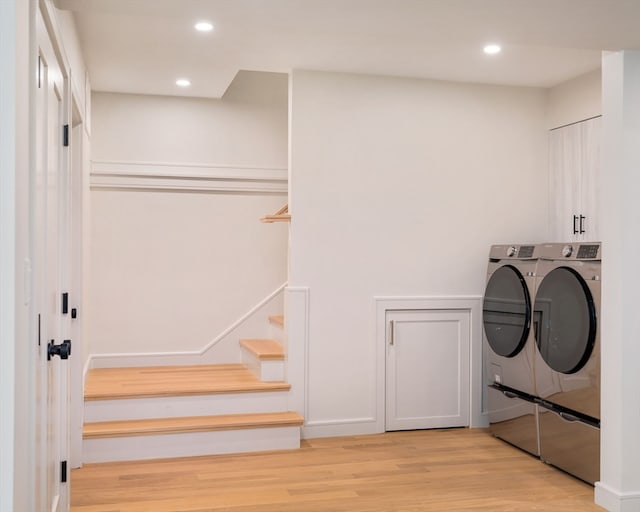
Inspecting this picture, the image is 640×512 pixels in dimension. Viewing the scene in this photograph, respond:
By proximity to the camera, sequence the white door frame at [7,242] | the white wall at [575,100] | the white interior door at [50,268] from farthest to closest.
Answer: the white wall at [575,100] < the white interior door at [50,268] < the white door frame at [7,242]

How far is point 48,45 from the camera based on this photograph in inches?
92.4

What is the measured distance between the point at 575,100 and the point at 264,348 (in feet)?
8.65

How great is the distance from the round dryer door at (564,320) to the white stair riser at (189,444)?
1577 mm

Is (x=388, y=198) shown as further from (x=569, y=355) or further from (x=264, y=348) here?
(x=569, y=355)

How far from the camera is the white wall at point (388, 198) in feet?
15.0

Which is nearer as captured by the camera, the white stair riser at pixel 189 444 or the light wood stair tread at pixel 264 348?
the white stair riser at pixel 189 444

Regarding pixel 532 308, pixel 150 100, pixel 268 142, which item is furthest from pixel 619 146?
pixel 150 100

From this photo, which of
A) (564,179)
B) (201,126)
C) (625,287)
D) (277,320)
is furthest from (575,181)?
(201,126)

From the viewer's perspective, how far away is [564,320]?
3.82 meters

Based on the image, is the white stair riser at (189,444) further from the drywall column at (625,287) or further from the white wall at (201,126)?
the white wall at (201,126)

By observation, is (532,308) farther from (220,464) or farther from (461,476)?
(220,464)

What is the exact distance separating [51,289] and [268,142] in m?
3.20

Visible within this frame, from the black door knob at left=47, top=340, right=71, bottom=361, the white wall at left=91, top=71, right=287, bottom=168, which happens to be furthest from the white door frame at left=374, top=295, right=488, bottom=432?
the black door knob at left=47, top=340, right=71, bottom=361

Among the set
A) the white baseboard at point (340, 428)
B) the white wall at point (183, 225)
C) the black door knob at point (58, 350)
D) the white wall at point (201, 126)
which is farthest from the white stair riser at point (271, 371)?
the black door knob at point (58, 350)
